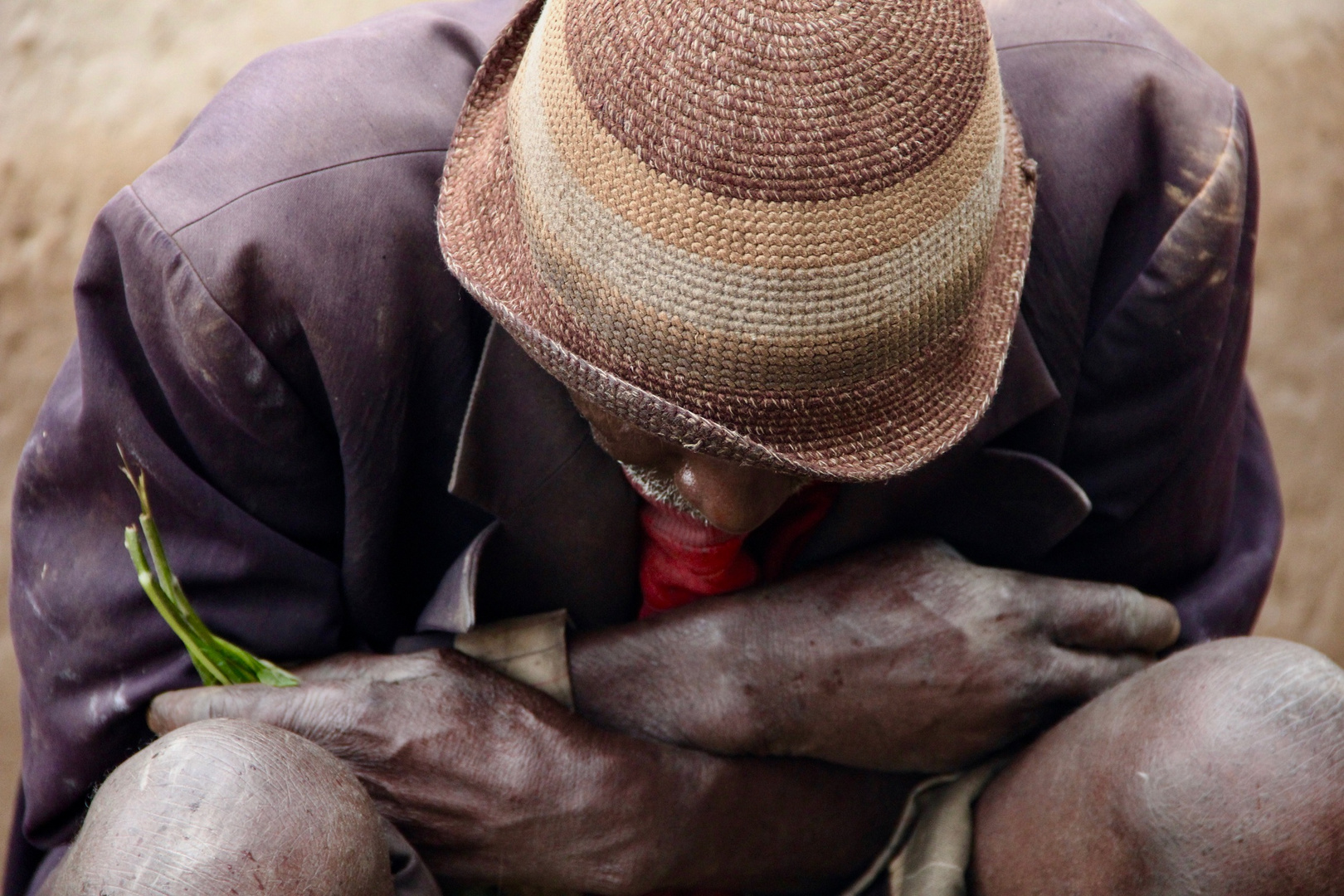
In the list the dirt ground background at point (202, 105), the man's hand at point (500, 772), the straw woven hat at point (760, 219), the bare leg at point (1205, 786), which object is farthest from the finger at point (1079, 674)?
the dirt ground background at point (202, 105)

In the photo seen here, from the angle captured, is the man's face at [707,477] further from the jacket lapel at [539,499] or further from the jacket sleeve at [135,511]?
the jacket sleeve at [135,511]

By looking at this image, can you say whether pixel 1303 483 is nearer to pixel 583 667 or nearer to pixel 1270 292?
pixel 1270 292

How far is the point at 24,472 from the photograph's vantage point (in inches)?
52.3

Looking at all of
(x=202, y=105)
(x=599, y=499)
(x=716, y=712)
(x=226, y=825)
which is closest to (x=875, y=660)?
(x=716, y=712)

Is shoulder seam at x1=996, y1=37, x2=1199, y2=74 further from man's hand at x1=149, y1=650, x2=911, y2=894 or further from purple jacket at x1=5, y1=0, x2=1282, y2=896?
man's hand at x1=149, y1=650, x2=911, y2=894

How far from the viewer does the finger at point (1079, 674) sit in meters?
1.37

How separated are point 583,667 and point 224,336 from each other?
509 millimetres

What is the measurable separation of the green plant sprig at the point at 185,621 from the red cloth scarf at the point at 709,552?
0.40 meters

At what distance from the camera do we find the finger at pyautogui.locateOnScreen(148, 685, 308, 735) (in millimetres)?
1252

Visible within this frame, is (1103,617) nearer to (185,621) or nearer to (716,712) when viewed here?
(716,712)

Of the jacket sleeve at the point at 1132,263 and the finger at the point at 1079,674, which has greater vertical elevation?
the jacket sleeve at the point at 1132,263

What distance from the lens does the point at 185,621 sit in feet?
4.10

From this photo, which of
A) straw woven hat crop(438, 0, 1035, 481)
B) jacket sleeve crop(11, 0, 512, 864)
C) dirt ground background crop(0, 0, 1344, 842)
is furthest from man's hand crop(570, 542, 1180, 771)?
dirt ground background crop(0, 0, 1344, 842)

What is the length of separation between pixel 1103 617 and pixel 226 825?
884 mm
